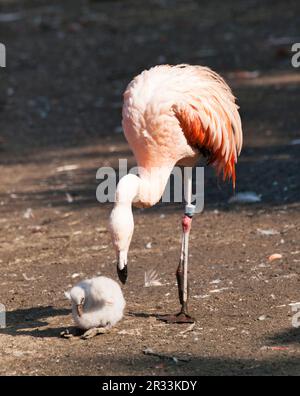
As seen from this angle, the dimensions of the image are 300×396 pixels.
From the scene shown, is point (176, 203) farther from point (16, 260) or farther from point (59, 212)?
point (16, 260)

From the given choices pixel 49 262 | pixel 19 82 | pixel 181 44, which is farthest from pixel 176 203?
pixel 181 44

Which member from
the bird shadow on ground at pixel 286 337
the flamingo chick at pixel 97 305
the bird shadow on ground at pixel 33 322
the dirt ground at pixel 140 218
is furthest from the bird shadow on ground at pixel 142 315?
the bird shadow on ground at pixel 286 337

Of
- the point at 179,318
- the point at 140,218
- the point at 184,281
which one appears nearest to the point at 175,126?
the point at 184,281

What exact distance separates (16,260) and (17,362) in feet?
7.56

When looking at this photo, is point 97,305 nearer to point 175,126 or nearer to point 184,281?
point 184,281

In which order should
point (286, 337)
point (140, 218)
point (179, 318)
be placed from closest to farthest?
point (286, 337)
point (179, 318)
point (140, 218)

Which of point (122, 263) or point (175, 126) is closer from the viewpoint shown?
point (122, 263)

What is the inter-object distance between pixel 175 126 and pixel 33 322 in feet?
5.25

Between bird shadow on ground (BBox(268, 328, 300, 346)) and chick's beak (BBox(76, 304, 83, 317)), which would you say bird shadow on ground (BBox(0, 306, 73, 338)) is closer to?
chick's beak (BBox(76, 304, 83, 317))

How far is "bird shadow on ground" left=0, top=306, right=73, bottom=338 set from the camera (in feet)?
22.5

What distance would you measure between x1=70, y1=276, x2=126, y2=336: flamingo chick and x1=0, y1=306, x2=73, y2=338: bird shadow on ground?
0.66 ft

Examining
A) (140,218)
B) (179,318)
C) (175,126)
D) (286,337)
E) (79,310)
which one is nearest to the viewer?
(286,337)

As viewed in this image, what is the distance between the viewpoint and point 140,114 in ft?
22.4

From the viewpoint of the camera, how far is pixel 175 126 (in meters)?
6.95
